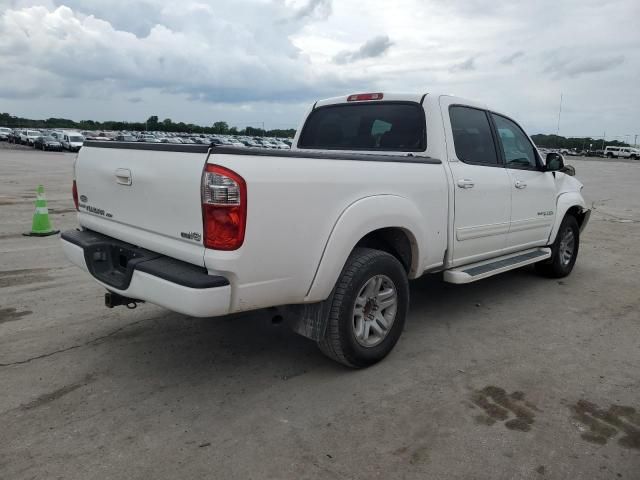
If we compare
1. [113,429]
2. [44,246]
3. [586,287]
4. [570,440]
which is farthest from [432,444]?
[44,246]

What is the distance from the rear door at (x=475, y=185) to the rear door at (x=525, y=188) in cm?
16

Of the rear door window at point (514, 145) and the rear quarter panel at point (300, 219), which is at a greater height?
the rear door window at point (514, 145)

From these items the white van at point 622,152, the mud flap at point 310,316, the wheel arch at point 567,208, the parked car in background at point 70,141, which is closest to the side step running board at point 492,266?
the wheel arch at point 567,208

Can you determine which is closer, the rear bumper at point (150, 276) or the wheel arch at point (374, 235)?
the rear bumper at point (150, 276)

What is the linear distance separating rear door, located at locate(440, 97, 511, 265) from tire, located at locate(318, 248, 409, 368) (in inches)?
34.3

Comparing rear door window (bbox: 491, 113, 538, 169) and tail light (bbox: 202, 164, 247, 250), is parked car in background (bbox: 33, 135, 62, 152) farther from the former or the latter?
tail light (bbox: 202, 164, 247, 250)

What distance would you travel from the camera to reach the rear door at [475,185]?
14.0 feet

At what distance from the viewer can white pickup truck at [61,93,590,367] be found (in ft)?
9.16

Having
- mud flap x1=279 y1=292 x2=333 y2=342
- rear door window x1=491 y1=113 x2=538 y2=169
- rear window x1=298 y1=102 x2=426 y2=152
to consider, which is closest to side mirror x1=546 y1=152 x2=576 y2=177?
rear door window x1=491 y1=113 x2=538 y2=169

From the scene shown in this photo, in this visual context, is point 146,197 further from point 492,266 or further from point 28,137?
point 28,137

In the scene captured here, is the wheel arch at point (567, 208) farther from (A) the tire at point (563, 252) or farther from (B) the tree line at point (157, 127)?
(B) the tree line at point (157, 127)

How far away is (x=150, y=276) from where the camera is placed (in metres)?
2.96

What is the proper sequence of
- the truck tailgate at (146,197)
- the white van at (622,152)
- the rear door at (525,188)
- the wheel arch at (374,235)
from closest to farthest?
the truck tailgate at (146,197), the wheel arch at (374,235), the rear door at (525,188), the white van at (622,152)

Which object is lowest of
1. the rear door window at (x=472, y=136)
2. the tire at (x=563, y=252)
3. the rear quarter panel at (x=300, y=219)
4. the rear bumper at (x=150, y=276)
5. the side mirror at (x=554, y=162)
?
the tire at (x=563, y=252)
